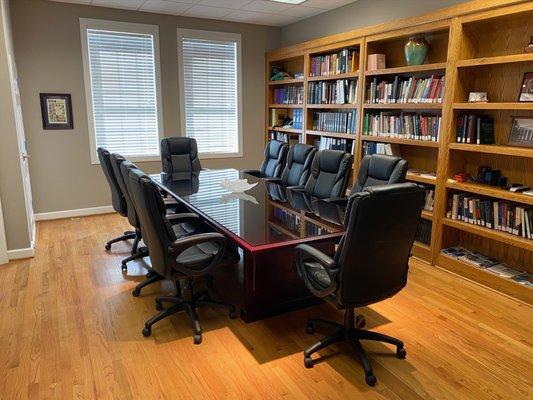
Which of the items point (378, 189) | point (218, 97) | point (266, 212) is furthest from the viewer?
point (218, 97)

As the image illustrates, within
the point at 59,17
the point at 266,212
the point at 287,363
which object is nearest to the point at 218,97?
the point at 59,17

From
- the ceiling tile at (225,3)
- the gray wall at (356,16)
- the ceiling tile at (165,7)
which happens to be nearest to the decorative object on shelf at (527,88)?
the gray wall at (356,16)

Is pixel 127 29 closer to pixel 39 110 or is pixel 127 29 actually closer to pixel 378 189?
pixel 39 110

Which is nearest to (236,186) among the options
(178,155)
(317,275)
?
(178,155)

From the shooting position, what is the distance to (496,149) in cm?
314

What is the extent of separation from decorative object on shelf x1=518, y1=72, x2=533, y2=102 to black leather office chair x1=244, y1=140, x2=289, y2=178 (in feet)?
7.93

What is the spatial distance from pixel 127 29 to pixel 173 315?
415 cm

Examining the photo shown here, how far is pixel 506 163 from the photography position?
3383 millimetres

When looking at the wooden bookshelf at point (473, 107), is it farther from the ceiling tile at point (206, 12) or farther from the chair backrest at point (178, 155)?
the chair backrest at point (178, 155)

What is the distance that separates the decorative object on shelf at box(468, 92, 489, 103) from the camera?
131 inches

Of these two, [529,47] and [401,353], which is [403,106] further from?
[401,353]

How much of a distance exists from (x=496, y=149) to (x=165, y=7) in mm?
4250

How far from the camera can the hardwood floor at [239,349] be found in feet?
6.83

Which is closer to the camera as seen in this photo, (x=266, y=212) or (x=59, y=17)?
(x=266, y=212)
